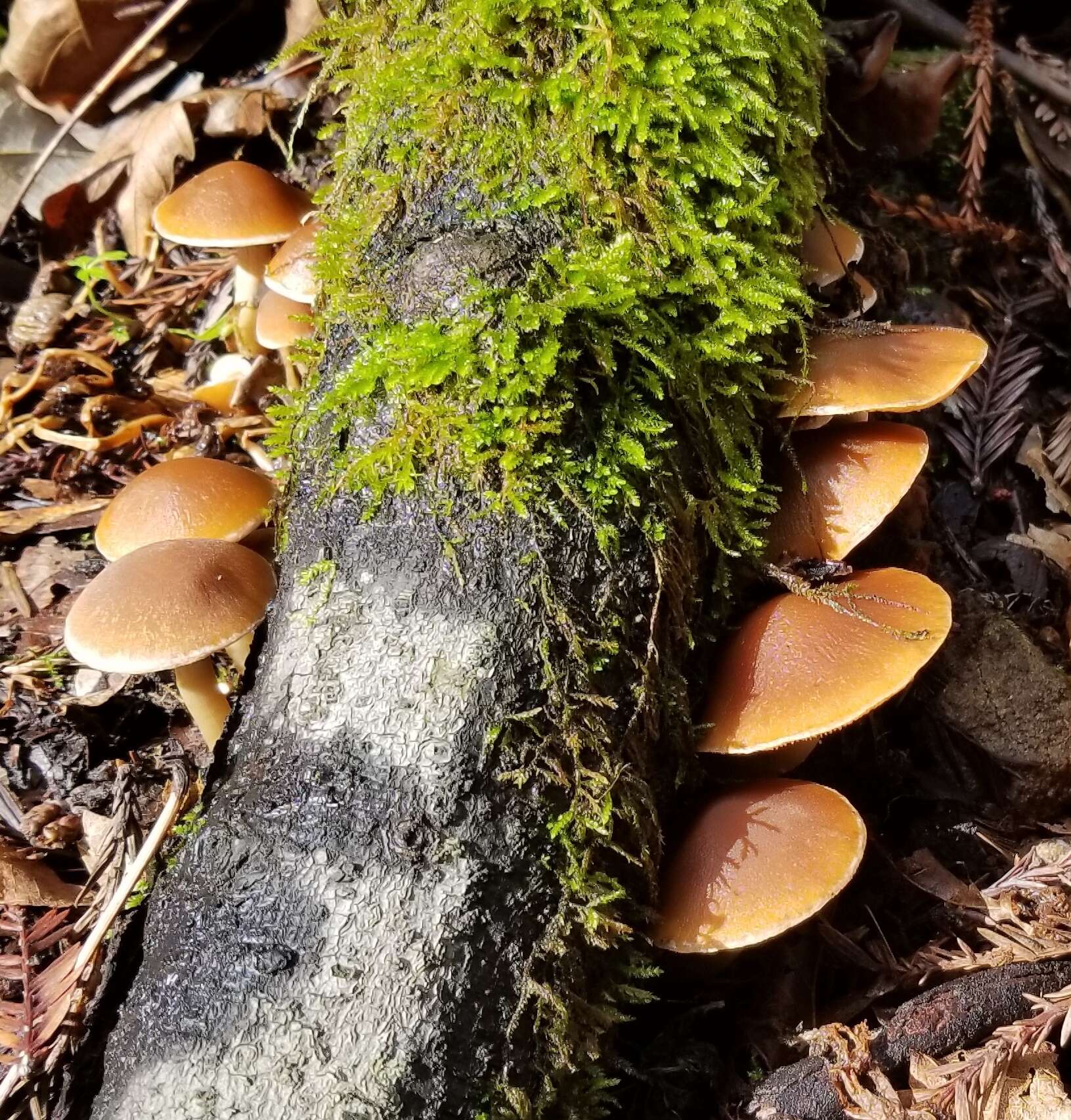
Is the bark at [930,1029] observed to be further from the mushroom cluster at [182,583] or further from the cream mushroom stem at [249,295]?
the cream mushroom stem at [249,295]

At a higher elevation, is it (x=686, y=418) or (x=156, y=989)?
(x=686, y=418)

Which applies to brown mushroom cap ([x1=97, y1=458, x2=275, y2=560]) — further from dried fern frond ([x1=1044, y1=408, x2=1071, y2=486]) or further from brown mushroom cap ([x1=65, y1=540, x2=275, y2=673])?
dried fern frond ([x1=1044, y1=408, x2=1071, y2=486])

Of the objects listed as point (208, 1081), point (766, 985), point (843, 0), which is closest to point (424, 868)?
point (208, 1081)

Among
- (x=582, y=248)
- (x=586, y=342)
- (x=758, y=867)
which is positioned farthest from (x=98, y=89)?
(x=758, y=867)

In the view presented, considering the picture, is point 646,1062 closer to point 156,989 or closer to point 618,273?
point 156,989

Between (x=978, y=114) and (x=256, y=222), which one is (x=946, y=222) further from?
(x=256, y=222)

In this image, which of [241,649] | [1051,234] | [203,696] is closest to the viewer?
[203,696]

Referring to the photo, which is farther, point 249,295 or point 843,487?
point 249,295

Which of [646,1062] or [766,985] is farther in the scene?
[766,985]
